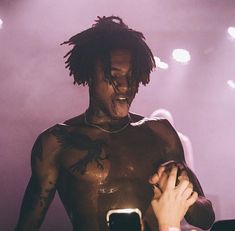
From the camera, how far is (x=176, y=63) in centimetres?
533

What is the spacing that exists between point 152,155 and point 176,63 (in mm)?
2586

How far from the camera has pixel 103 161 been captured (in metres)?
2.88

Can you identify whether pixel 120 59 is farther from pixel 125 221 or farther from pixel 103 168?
pixel 125 221

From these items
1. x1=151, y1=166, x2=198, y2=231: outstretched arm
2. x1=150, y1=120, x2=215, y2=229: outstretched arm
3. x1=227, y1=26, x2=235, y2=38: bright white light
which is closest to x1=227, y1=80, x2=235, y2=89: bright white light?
x1=227, y1=26, x2=235, y2=38: bright white light

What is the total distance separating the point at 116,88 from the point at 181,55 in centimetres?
248

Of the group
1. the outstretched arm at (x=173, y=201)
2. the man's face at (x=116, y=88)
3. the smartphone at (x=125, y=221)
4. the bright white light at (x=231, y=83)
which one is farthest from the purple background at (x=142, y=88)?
the smartphone at (x=125, y=221)

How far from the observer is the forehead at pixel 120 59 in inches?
120

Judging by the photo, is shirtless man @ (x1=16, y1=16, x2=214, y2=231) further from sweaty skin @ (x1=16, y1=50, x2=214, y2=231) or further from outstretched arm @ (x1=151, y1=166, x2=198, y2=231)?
outstretched arm @ (x1=151, y1=166, x2=198, y2=231)

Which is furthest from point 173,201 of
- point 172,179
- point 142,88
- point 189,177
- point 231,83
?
point 231,83

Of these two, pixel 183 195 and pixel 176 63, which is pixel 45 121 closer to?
pixel 176 63

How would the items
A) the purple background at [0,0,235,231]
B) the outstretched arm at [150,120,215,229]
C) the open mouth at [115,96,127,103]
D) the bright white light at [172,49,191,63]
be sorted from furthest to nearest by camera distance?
the bright white light at [172,49,191,63] < the purple background at [0,0,235,231] < the open mouth at [115,96,127,103] < the outstretched arm at [150,120,215,229]

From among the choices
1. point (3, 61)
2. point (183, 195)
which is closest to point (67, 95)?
point (3, 61)

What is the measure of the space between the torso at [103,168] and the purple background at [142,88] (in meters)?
1.33

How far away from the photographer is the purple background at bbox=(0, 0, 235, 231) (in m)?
4.31
